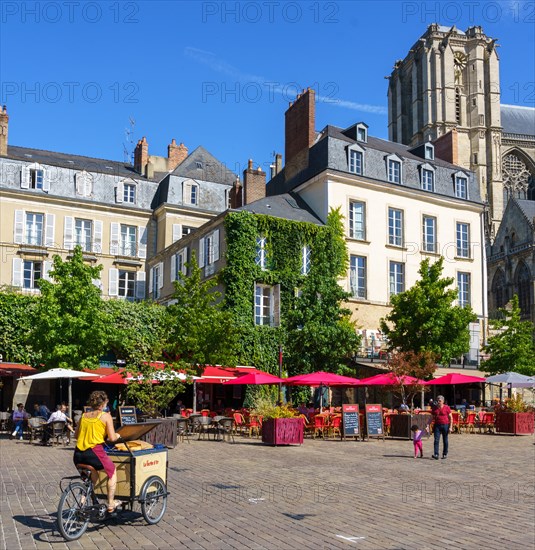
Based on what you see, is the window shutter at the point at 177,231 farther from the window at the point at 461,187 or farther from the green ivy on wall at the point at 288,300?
the window at the point at 461,187

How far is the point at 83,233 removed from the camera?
131 ft

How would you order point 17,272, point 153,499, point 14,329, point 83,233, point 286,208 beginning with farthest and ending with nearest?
point 83,233 → point 17,272 → point 286,208 → point 14,329 → point 153,499

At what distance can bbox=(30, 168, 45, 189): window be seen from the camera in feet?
129

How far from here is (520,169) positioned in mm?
78188

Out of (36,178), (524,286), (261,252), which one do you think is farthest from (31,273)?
(524,286)

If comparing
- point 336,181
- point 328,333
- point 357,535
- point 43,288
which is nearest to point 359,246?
point 336,181

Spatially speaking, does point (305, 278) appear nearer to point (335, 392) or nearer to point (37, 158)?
point (335, 392)

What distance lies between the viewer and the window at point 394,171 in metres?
34.8

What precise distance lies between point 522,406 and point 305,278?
1054cm

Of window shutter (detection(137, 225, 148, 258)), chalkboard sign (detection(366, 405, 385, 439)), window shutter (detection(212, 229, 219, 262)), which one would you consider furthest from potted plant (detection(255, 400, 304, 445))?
window shutter (detection(137, 225, 148, 258))

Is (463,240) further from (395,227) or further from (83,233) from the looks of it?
(83,233)

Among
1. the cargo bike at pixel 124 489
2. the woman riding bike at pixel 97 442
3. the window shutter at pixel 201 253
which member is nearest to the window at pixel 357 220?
the window shutter at pixel 201 253

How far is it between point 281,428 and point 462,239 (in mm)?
21370

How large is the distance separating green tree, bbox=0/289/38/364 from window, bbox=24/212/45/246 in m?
10.5
